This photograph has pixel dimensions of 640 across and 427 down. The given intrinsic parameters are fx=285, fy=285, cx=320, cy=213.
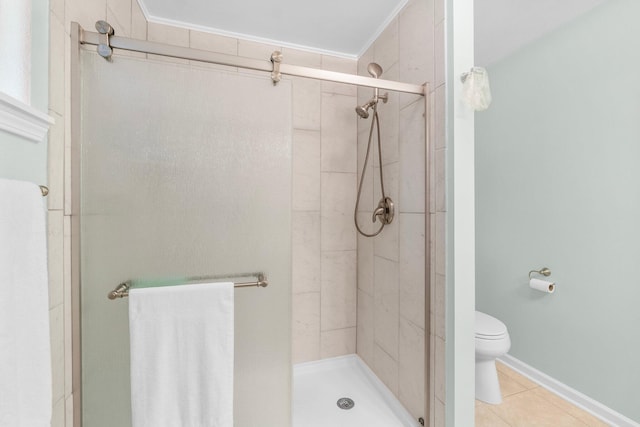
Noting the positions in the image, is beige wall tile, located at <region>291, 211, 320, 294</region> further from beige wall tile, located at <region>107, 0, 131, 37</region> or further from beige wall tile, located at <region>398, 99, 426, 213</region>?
beige wall tile, located at <region>107, 0, 131, 37</region>

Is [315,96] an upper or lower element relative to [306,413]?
upper

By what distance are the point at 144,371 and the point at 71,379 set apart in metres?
0.24

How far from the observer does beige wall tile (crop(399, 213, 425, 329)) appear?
1.42 metres

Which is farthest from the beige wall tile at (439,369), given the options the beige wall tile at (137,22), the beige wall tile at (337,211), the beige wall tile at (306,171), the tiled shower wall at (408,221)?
the beige wall tile at (137,22)

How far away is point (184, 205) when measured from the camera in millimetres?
1043

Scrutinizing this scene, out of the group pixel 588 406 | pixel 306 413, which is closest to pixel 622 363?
pixel 588 406

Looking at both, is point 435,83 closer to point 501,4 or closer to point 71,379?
point 501,4

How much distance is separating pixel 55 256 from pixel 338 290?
162cm

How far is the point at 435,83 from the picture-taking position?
133 centimetres

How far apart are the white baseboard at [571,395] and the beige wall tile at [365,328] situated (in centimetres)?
112

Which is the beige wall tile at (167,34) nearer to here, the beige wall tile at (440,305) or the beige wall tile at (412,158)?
the beige wall tile at (412,158)

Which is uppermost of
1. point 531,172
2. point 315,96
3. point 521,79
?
point 521,79

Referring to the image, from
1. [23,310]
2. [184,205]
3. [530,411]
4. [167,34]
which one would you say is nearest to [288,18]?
[167,34]

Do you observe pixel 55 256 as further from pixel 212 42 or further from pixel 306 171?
pixel 212 42
